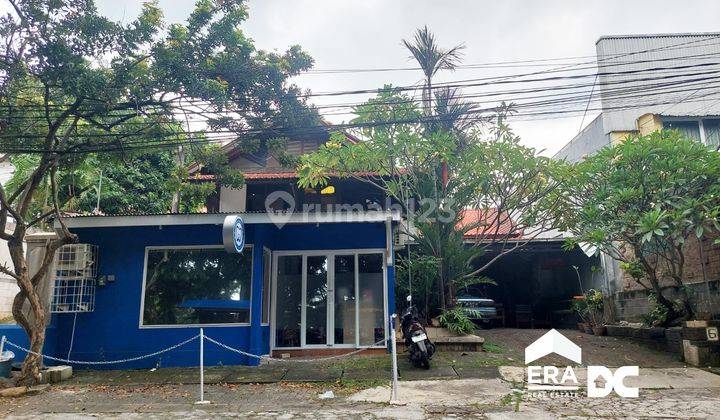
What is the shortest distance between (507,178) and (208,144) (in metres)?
6.63

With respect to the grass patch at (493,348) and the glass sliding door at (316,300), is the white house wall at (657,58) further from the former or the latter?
the glass sliding door at (316,300)

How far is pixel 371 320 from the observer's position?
32.4 ft

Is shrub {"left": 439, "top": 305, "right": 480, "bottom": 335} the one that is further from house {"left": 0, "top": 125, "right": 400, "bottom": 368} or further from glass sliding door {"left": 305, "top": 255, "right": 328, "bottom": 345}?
glass sliding door {"left": 305, "top": 255, "right": 328, "bottom": 345}

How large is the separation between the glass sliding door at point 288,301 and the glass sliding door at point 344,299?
75 cm

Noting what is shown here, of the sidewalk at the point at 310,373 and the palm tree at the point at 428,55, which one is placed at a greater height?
the palm tree at the point at 428,55

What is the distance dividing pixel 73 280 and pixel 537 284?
44.0 feet

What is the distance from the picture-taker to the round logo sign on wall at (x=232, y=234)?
780cm

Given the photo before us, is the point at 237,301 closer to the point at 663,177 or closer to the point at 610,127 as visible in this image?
the point at 663,177

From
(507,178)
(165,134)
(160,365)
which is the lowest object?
(160,365)

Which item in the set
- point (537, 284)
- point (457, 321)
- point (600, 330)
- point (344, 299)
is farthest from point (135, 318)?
point (537, 284)

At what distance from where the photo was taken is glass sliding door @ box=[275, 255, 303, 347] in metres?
9.88

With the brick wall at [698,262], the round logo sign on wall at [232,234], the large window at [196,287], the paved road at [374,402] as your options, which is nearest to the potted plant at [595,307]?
the brick wall at [698,262]

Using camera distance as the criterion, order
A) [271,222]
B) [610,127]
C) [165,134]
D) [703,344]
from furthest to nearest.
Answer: [610,127]
[165,134]
[271,222]
[703,344]

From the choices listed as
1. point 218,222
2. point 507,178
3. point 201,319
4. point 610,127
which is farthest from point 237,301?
point 610,127
